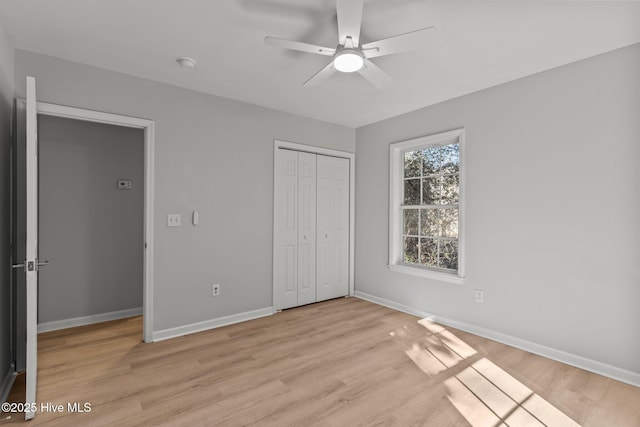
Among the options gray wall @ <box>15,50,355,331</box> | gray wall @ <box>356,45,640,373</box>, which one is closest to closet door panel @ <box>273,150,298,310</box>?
gray wall @ <box>15,50,355,331</box>

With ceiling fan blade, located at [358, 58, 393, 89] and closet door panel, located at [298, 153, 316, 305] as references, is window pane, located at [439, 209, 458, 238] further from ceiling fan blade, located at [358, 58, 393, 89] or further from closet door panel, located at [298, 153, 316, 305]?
ceiling fan blade, located at [358, 58, 393, 89]

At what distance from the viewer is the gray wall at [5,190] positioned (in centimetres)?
222

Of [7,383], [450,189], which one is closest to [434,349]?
[450,189]

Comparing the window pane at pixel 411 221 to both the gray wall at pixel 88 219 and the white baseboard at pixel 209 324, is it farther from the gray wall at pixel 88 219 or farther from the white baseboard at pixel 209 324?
the gray wall at pixel 88 219

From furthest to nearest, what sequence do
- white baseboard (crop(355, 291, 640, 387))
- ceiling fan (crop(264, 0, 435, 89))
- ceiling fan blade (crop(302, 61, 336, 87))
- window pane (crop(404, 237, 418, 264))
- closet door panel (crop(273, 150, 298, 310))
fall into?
window pane (crop(404, 237, 418, 264)) → closet door panel (crop(273, 150, 298, 310)) → white baseboard (crop(355, 291, 640, 387)) → ceiling fan blade (crop(302, 61, 336, 87)) → ceiling fan (crop(264, 0, 435, 89))

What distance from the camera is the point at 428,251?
3.97 metres

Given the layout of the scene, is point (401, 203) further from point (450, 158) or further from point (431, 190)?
point (450, 158)

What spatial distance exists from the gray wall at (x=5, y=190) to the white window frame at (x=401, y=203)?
3.77 meters

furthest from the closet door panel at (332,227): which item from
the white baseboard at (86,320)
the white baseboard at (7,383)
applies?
the white baseboard at (7,383)

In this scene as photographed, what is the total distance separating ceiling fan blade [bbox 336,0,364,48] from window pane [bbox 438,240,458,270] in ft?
8.31

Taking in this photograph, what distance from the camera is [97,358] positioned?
276 cm

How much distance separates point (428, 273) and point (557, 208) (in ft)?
4.91

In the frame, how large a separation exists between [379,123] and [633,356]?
3484 millimetres

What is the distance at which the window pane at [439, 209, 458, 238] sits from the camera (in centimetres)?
367
